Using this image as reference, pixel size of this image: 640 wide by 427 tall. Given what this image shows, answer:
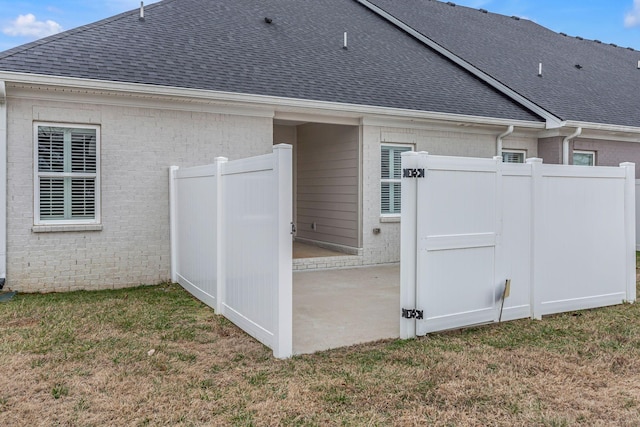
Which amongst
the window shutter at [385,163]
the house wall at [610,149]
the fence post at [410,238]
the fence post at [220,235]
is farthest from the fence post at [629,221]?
the house wall at [610,149]

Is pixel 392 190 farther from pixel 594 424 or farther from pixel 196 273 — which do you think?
pixel 594 424

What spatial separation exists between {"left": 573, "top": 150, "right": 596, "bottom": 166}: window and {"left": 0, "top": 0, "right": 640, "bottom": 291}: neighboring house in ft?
0.74

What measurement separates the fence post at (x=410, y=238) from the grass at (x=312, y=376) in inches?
13.7

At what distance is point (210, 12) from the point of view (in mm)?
10781

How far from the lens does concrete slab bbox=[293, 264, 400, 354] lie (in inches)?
193

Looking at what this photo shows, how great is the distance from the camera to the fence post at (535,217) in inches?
215

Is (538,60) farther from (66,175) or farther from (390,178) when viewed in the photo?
(66,175)

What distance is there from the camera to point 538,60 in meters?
14.9

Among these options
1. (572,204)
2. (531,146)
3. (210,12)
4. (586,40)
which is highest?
(586,40)

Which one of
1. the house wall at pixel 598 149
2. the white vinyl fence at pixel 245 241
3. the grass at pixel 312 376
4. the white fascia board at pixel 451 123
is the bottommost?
the grass at pixel 312 376

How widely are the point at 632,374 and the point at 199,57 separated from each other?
7.75 meters

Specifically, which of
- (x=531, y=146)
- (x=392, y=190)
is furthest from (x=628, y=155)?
(x=392, y=190)

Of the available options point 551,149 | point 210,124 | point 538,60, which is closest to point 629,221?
point 551,149

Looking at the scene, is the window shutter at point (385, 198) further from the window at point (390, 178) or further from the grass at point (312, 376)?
the grass at point (312, 376)
